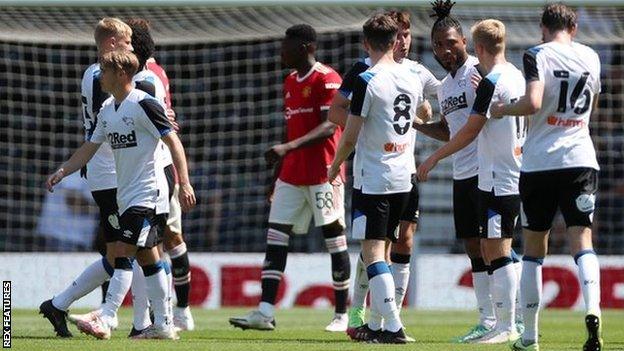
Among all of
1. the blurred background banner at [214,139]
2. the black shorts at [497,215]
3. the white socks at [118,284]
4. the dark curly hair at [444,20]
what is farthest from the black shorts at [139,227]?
the blurred background banner at [214,139]

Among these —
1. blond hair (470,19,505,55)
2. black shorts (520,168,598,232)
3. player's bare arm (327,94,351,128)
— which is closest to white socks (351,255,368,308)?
player's bare arm (327,94,351,128)

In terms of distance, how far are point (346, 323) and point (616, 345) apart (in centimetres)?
265

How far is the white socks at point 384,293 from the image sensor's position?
10039 mm

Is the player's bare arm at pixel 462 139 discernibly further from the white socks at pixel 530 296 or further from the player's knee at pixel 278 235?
the player's knee at pixel 278 235

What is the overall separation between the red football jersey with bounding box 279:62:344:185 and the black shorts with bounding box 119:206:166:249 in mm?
2512

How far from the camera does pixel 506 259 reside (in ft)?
35.0

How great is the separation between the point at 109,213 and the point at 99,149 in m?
0.53

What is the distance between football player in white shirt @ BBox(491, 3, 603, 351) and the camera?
926 centimetres

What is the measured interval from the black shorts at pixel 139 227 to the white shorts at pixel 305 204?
259cm

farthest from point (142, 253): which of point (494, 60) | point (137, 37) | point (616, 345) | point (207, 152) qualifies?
point (207, 152)

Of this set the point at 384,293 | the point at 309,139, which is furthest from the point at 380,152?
the point at 309,139

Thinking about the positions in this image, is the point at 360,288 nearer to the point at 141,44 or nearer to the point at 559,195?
the point at 141,44

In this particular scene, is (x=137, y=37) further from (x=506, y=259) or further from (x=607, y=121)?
(x=607, y=121)

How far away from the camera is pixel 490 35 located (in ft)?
33.4
